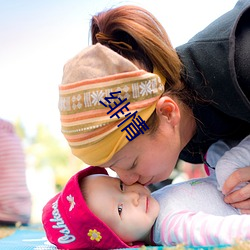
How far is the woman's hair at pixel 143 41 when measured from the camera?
1100mm

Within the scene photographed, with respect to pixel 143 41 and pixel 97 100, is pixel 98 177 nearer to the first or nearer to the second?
pixel 97 100

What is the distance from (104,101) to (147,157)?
182 millimetres

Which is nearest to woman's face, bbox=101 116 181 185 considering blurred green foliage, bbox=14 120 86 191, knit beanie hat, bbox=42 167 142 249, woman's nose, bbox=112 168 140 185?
woman's nose, bbox=112 168 140 185

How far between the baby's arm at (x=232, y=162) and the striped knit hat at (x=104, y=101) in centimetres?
24

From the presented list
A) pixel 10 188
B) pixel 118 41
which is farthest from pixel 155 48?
pixel 10 188

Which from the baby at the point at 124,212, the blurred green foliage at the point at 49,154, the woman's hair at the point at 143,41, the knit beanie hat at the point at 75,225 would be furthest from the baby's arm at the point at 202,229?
the blurred green foliage at the point at 49,154

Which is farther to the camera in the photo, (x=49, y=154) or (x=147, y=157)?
(x=49, y=154)

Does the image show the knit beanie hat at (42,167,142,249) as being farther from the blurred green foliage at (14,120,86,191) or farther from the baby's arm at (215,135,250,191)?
the blurred green foliage at (14,120,86,191)

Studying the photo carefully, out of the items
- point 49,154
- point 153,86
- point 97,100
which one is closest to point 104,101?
point 97,100

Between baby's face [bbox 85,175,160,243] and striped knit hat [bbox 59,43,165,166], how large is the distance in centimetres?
8

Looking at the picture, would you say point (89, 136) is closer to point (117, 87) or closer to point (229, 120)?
point (117, 87)

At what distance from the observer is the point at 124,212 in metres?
1.09

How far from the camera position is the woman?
41.1 inches

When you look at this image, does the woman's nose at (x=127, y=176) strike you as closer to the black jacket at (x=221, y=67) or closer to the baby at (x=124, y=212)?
the baby at (x=124, y=212)
